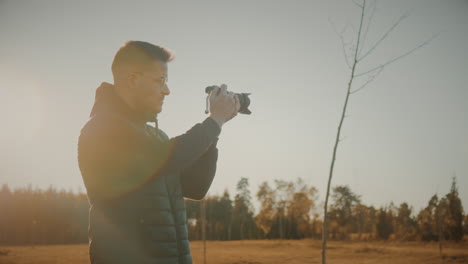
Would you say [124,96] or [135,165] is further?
[124,96]

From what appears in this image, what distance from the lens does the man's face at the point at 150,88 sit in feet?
7.13

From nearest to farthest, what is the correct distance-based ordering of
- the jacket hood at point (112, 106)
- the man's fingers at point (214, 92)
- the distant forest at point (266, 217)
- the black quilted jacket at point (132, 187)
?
1. the black quilted jacket at point (132, 187)
2. the jacket hood at point (112, 106)
3. the man's fingers at point (214, 92)
4. the distant forest at point (266, 217)

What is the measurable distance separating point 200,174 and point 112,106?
78 cm

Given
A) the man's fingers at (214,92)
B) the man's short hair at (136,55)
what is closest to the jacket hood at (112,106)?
the man's short hair at (136,55)

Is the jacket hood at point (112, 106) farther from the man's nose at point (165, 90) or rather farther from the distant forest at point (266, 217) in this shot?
the distant forest at point (266, 217)

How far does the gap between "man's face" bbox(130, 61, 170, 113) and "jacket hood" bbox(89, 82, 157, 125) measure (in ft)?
0.18

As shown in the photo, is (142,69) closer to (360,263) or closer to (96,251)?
(96,251)

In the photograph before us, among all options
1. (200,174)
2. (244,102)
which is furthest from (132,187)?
(244,102)

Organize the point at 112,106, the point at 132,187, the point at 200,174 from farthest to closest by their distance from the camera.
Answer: the point at 200,174, the point at 112,106, the point at 132,187

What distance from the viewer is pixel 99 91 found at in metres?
2.26

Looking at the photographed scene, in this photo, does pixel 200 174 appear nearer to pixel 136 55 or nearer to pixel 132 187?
pixel 132 187

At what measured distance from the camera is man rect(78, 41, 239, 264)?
1901 mm

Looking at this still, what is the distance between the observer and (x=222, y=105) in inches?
88.1

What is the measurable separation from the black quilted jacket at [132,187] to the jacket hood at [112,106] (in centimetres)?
2
